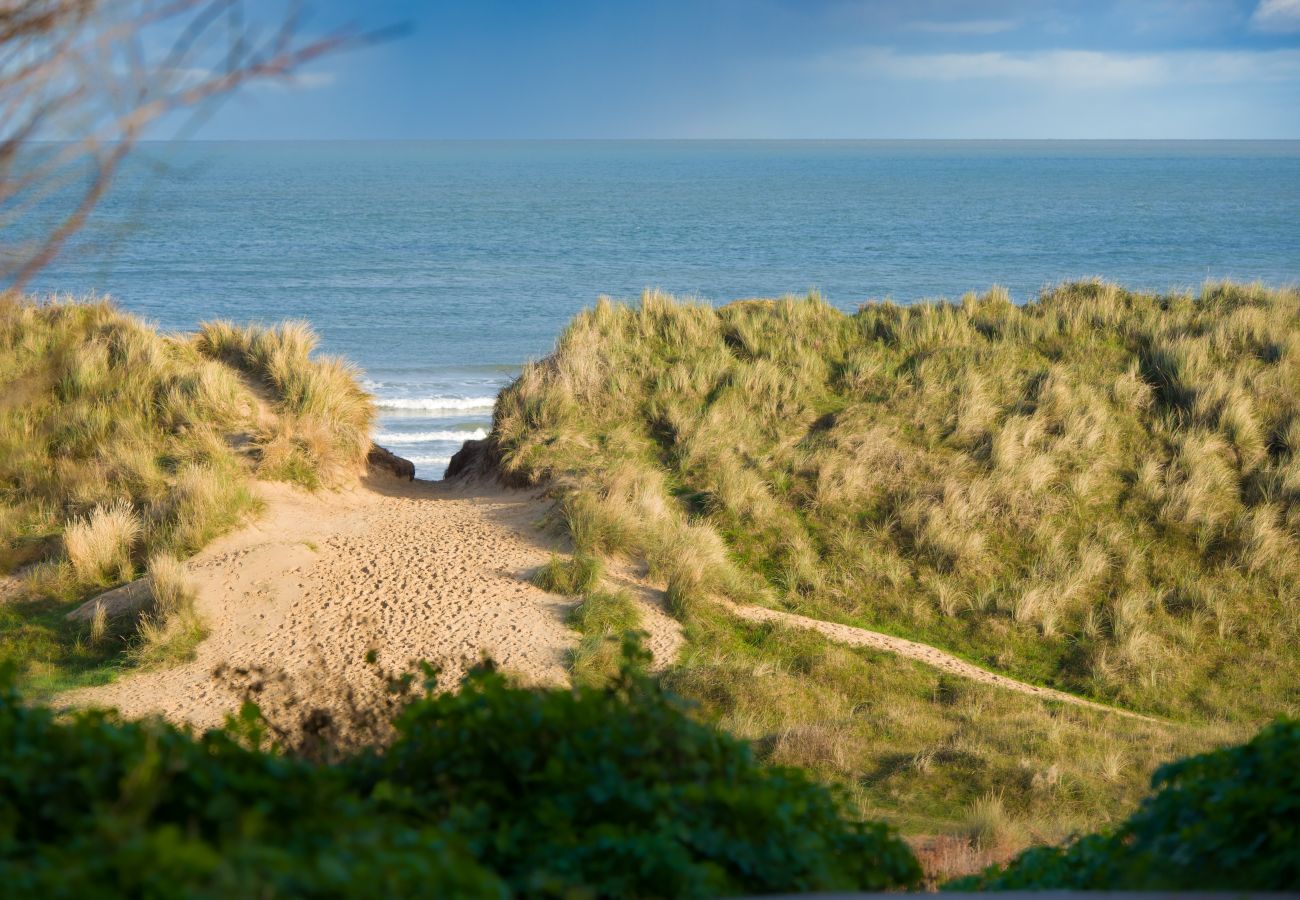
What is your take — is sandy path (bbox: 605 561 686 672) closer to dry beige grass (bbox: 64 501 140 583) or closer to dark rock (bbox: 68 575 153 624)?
dark rock (bbox: 68 575 153 624)

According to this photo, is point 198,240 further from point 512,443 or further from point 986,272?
point 512,443

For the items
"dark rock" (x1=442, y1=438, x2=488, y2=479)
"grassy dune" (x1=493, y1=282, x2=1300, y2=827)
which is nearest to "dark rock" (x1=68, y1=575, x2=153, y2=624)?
"grassy dune" (x1=493, y1=282, x2=1300, y2=827)

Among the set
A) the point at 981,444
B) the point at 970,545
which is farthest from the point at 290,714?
the point at 981,444

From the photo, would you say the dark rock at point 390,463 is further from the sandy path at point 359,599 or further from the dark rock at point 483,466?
the sandy path at point 359,599

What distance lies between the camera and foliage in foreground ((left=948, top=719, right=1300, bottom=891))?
385 cm

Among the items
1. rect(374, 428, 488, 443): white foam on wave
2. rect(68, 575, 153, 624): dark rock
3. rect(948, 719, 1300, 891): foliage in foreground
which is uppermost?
rect(948, 719, 1300, 891): foliage in foreground

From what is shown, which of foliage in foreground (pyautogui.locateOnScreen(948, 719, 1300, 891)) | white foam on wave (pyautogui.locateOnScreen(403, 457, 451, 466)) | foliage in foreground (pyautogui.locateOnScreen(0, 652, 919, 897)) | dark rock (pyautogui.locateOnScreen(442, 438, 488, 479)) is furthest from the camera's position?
white foam on wave (pyautogui.locateOnScreen(403, 457, 451, 466))

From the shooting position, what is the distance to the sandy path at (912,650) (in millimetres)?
10516

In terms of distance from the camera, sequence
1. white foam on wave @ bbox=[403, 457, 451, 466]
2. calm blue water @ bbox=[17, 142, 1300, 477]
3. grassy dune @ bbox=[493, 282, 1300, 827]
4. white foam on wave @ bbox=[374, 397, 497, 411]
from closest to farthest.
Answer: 1. grassy dune @ bbox=[493, 282, 1300, 827]
2. white foam on wave @ bbox=[403, 457, 451, 466]
3. white foam on wave @ bbox=[374, 397, 497, 411]
4. calm blue water @ bbox=[17, 142, 1300, 477]

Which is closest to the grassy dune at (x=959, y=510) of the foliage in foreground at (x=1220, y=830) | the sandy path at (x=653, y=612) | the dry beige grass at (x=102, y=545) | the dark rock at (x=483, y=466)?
the sandy path at (x=653, y=612)

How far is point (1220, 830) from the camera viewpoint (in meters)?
4.03

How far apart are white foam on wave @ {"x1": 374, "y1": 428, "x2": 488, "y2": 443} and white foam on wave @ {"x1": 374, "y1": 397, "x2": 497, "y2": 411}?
194 cm

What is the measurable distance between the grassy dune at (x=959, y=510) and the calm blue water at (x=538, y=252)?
5740 mm

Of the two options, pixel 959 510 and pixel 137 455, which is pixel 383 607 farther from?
pixel 959 510
